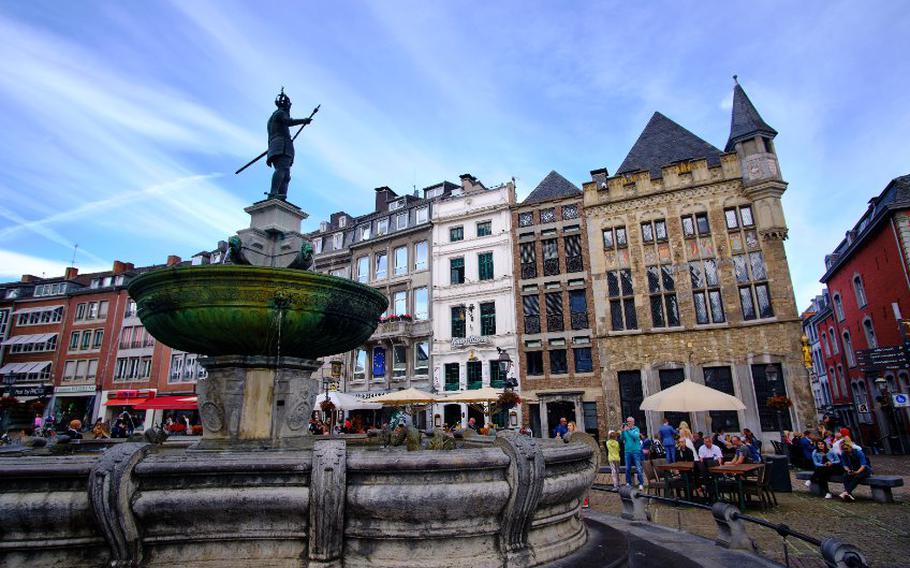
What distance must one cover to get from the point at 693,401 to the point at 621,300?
49.9 feet

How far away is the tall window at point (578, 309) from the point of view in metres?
28.2

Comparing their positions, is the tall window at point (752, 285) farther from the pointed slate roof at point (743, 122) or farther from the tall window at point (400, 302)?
the tall window at point (400, 302)

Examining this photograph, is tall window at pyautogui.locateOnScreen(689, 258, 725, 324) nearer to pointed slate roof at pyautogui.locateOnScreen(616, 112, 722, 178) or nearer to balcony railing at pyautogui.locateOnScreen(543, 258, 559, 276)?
pointed slate roof at pyautogui.locateOnScreen(616, 112, 722, 178)

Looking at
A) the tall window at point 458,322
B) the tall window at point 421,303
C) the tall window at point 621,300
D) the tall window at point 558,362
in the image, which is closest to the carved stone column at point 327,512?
the tall window at point 621,300

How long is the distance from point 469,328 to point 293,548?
1067 inches

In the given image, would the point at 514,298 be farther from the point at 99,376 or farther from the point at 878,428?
the point at 99,376

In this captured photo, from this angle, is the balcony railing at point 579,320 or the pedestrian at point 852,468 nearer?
the pedestrian at point 852,468

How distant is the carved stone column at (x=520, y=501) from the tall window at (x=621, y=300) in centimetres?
2451

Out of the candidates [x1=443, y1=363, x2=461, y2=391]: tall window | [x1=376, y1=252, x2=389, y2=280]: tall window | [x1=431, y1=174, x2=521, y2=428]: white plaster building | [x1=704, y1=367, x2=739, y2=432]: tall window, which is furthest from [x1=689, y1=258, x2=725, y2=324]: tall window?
[x1=376, y1=252, x2=389, y2=280]: tall window

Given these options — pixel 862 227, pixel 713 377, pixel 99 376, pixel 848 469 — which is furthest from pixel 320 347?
pixel 99 376

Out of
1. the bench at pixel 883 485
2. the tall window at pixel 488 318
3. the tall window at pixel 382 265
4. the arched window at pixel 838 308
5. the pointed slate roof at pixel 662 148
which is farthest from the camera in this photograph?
the tall window at pixel 382 265

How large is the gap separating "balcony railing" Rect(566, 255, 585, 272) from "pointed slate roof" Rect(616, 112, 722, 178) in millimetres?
5723

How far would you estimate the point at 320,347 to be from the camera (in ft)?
19.4

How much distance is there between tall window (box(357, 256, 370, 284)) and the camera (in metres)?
35.6
